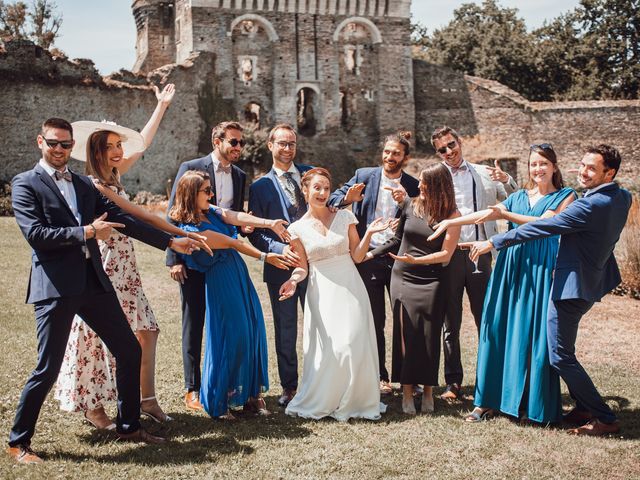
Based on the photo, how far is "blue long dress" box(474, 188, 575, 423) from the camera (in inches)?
222

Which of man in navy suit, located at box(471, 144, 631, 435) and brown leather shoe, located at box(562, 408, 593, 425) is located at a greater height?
man in navy suit, located at box(471, 144, 631, 435)

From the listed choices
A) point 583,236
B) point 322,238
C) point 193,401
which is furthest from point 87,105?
point 583,236

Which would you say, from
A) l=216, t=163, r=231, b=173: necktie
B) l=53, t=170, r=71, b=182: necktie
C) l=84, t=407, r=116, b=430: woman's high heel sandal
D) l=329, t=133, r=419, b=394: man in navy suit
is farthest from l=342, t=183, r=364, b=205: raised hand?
l=84, t=407, r=116, b=430: woman's high heel sandal

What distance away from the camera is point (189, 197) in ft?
19.4

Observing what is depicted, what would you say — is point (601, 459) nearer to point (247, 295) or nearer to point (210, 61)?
point (247, 295)

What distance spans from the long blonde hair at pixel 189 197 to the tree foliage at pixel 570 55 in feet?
123

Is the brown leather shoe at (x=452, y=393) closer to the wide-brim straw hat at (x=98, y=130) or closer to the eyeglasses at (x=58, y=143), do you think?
the wide-brim straw hat at (x=98, y=130)

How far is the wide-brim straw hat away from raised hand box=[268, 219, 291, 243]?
1267 millimetres

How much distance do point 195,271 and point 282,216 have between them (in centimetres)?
95

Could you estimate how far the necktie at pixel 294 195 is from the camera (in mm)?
6582

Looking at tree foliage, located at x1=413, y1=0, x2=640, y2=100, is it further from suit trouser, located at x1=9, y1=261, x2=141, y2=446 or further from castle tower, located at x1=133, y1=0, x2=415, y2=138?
suit trouser, located at x1=9, y1=261, x2=141, y2=446

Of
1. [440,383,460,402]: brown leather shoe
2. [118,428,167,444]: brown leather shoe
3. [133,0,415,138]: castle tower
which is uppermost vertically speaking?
[133,0,415,138]: castle tower

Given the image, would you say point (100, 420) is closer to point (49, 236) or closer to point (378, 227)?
point (49, 236)

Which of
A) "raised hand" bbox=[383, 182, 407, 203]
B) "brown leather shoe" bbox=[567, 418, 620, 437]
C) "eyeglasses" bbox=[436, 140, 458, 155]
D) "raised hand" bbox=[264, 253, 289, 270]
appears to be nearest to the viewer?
"brown leather shoe" bbox=[567, 418, 620, 437]
